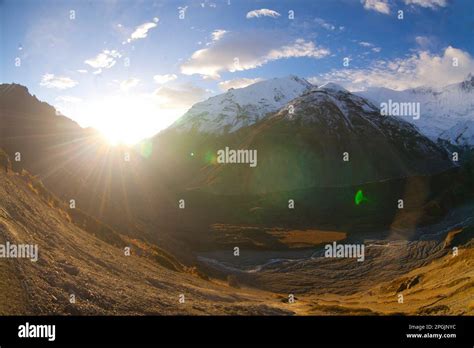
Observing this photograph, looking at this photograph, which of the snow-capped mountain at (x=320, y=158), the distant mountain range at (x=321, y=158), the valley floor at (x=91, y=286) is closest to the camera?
the valley floor at (x=91, y=286)

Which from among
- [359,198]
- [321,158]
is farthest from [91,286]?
[321,158]

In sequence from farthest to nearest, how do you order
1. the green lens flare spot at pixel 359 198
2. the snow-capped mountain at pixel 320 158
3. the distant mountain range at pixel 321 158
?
the distant mountain range at pixel 321 158 < the snow-capped mountain at pixel 320 158 < the green lens flare spot at pixel 359 198

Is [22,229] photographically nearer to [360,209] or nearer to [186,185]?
[360,209]

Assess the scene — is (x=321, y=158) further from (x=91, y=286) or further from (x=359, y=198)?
(x=91, y=286)

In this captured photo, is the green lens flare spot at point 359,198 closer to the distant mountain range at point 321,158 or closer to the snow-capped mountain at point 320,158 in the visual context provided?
the snow-capped mountain at point 320,158

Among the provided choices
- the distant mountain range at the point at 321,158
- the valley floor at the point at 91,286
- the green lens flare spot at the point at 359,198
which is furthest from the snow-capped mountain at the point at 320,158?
the valley floor at the point at 91,286

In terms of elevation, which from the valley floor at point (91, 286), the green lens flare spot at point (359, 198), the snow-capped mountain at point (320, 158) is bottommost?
the valley floor at point (91, 286)

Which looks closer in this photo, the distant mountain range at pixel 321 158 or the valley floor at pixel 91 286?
the valley floor at pixel 91 286

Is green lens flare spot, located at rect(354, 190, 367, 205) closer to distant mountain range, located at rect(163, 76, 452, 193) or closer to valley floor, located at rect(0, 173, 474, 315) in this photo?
distant mountain range, located at rect(163, 76, 452, 193)

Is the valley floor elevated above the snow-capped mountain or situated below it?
below

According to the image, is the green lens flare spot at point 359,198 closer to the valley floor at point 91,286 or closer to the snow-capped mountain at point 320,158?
the snow-capped mountain at point 320,158

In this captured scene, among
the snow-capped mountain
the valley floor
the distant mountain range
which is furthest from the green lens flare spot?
the valley floor

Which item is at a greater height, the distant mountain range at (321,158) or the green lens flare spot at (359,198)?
the distant mountain range at (321,158)

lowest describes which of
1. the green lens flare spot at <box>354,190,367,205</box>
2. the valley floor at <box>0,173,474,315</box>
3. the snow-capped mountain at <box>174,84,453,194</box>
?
the valley floor at <box>0,173,474,315</box>
